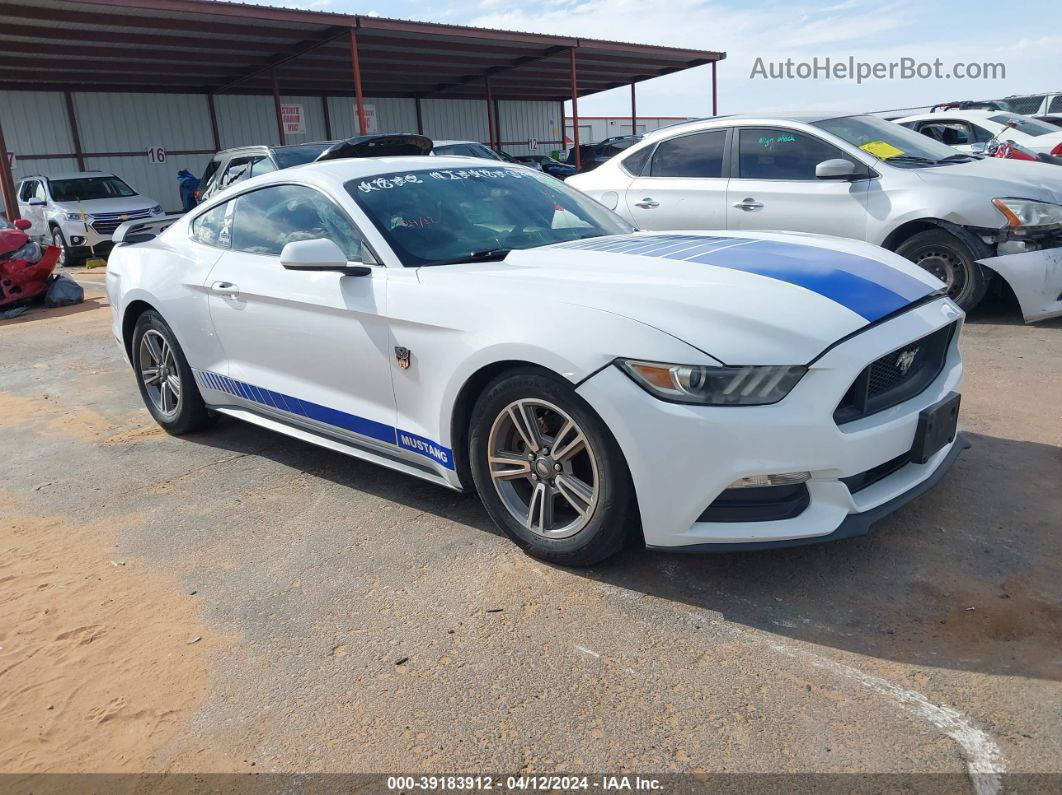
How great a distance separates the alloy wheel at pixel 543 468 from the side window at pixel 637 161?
193 inches

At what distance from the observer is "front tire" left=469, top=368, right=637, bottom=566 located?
2.80 m

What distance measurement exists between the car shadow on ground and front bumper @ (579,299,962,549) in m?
0.28

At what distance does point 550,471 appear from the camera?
3.00 meters

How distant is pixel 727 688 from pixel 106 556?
8.49 feet

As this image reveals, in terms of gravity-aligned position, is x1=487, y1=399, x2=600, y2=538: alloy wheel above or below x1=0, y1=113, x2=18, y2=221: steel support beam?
below

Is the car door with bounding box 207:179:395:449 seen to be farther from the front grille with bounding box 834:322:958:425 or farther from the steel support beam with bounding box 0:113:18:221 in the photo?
the steel support beam with bounding box 0:113:18:221

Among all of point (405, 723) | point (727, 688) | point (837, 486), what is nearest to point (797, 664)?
point (727, 688)

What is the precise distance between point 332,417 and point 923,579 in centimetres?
243

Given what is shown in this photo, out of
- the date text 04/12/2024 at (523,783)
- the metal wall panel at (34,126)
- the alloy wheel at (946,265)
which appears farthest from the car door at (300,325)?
the metal wall panel at (34,126)

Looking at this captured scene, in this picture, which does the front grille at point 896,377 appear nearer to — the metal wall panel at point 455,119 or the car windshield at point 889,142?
the car windshield at point 889,142

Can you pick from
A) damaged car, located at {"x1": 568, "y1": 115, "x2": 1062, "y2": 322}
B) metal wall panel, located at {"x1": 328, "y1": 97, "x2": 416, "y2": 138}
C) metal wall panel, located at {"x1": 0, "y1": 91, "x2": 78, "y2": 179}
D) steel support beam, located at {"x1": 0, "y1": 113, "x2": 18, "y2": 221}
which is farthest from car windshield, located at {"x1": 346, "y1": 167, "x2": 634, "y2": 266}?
metal wall panel, located at {"x1": 328, "y1": 97, "x2": 416, "y2": 138}

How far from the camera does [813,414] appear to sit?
2584 mm

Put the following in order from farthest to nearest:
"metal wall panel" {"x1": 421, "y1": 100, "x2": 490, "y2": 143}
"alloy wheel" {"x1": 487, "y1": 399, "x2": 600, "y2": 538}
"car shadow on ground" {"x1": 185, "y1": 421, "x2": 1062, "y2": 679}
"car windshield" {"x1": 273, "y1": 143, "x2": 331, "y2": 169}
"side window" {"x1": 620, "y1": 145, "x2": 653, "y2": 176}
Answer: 1. "metal wall panel" {"x1": 421, "y1": 100, "x2": 490, "y2": 143}
2. "car windshield" {"x1": 273, "y1": 143, "x2": 331, "y2": 169}
3. "side window" {"x1": 620, "y1": 145, "x2": 653, "y2": 176}
4. "alloy wheel" {"x1": 487, "y1": 399, "x2": 600, "y2": 538}
5. "car shadow on ground" {"x1": 185, "y1": 421, "x2": 1062, "y2": 679}

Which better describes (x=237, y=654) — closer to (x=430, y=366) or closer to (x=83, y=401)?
(x=430, y=366)
